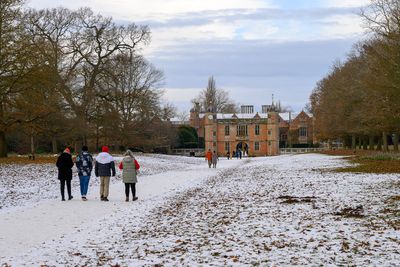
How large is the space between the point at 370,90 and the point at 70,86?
25440 millimetres

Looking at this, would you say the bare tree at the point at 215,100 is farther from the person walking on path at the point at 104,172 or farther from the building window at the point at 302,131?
the person walking on path at the point at 104,172

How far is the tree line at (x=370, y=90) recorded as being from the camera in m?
30.2

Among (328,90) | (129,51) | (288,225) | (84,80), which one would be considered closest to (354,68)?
(328,90)

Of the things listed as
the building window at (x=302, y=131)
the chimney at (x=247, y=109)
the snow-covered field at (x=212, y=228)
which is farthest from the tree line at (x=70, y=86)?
the building window at (x=302, y=131)

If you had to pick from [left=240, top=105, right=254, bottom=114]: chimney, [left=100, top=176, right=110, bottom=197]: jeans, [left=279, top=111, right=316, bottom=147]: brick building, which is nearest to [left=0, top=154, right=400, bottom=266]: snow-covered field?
[left=100, top=176, right=110, bottom=197]: jeans

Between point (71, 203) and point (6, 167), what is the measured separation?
13502mm

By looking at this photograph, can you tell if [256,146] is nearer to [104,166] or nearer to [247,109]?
[247,109]

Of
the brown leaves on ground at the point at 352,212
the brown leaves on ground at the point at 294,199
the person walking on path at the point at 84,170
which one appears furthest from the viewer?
the person walking on path at the point at 84,170

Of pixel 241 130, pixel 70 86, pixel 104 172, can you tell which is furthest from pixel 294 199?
pixel 241 130

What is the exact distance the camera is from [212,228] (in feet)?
39.1

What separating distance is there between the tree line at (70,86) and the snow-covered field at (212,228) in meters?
15.2

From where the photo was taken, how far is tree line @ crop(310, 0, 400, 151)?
30.2 m

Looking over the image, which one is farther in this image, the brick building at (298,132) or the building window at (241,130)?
the brick building at (298,132)

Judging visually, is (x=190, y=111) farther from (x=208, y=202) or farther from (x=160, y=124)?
(x=208, y=202)
